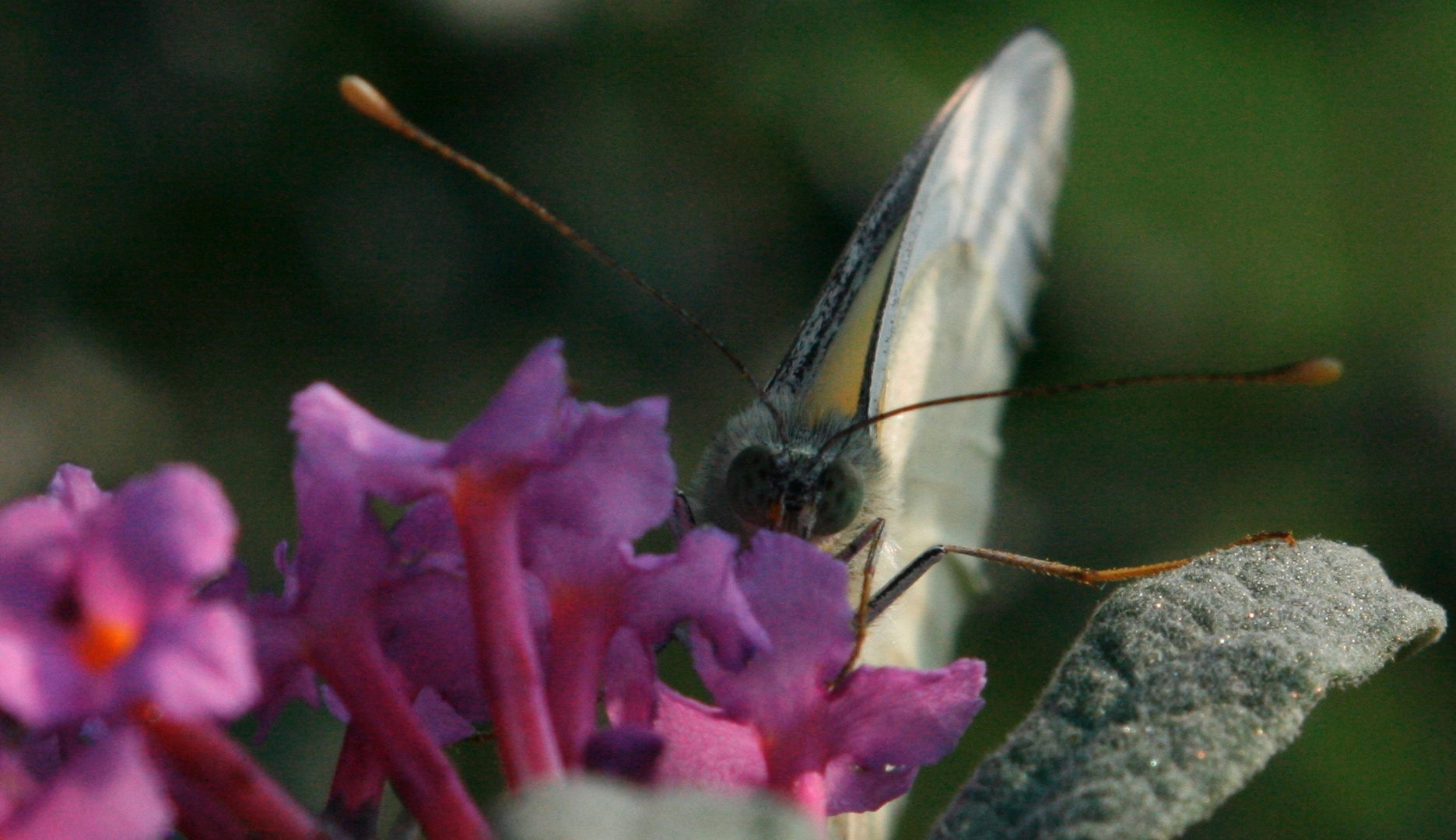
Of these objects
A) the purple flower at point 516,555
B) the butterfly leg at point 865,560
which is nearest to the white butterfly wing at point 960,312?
the butterfly leg at point 865,560

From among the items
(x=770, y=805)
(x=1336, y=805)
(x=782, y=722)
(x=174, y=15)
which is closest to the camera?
(x=770, y=805)

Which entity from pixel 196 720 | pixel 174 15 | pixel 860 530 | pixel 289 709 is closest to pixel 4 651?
pixel 196 720

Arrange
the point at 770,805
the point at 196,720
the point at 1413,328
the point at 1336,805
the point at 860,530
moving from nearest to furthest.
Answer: the point at 770,805 → the point at 196,720 → the point at 860,530 → the point at 1336,805 → the point at 1413,328

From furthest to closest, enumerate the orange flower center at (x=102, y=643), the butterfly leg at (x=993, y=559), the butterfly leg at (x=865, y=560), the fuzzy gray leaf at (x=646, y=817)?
1. the butterfly leg at (x=993, y=559)
2. the butterfly leg at (x=865, y=560)
3. the orange flower center at (x=102, y=643)
4. the fuzzy gray leaf at (x=646, y=817)

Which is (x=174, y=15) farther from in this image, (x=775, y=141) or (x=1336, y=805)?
(x=1336, y=805)

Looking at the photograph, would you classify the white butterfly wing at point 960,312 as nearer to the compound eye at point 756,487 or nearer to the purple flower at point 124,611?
the compound eye at point 756,487

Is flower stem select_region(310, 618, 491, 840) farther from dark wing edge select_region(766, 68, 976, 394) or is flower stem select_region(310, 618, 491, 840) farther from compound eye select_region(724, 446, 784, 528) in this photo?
dark wing edge select_region(766, 68, 976, 394)
